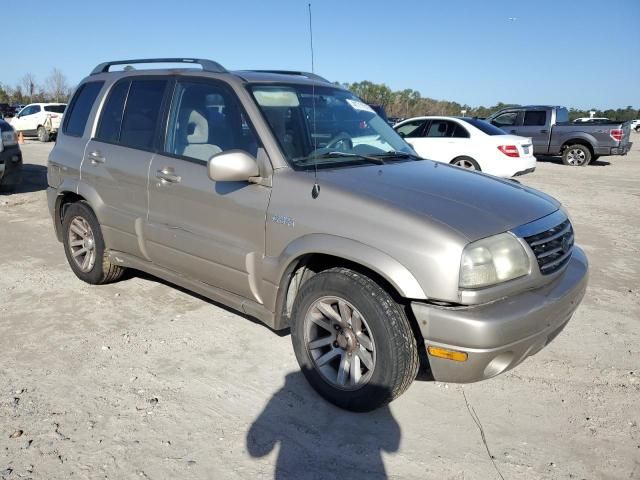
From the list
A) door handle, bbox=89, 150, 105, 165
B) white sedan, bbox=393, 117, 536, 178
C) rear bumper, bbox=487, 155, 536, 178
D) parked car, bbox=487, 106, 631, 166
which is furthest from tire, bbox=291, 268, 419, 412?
parked car, bbox=487, 106, 631, 166

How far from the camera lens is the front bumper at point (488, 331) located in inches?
104

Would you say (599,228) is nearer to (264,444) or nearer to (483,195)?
(483,195)

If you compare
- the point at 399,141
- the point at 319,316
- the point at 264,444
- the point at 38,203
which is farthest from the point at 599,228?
the point at 38,203

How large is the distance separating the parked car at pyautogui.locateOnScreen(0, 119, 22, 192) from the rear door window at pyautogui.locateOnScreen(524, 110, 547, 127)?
14.9m

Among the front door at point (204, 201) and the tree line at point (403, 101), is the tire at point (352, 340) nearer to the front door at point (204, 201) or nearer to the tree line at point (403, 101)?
the front door at point (204, 201)

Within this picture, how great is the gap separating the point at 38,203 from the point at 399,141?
732cm

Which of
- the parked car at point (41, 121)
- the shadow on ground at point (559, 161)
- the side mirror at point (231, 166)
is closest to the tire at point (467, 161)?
the side mirror at point (231, 166)

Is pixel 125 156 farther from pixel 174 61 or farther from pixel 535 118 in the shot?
pixel 535 118

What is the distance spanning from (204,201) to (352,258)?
4.27 feet

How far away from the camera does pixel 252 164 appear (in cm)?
327

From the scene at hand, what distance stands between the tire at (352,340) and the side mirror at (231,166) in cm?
76

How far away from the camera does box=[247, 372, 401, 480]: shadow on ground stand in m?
2.68

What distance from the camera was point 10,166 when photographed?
9.68 metres

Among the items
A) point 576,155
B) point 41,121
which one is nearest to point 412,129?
point 576,155
